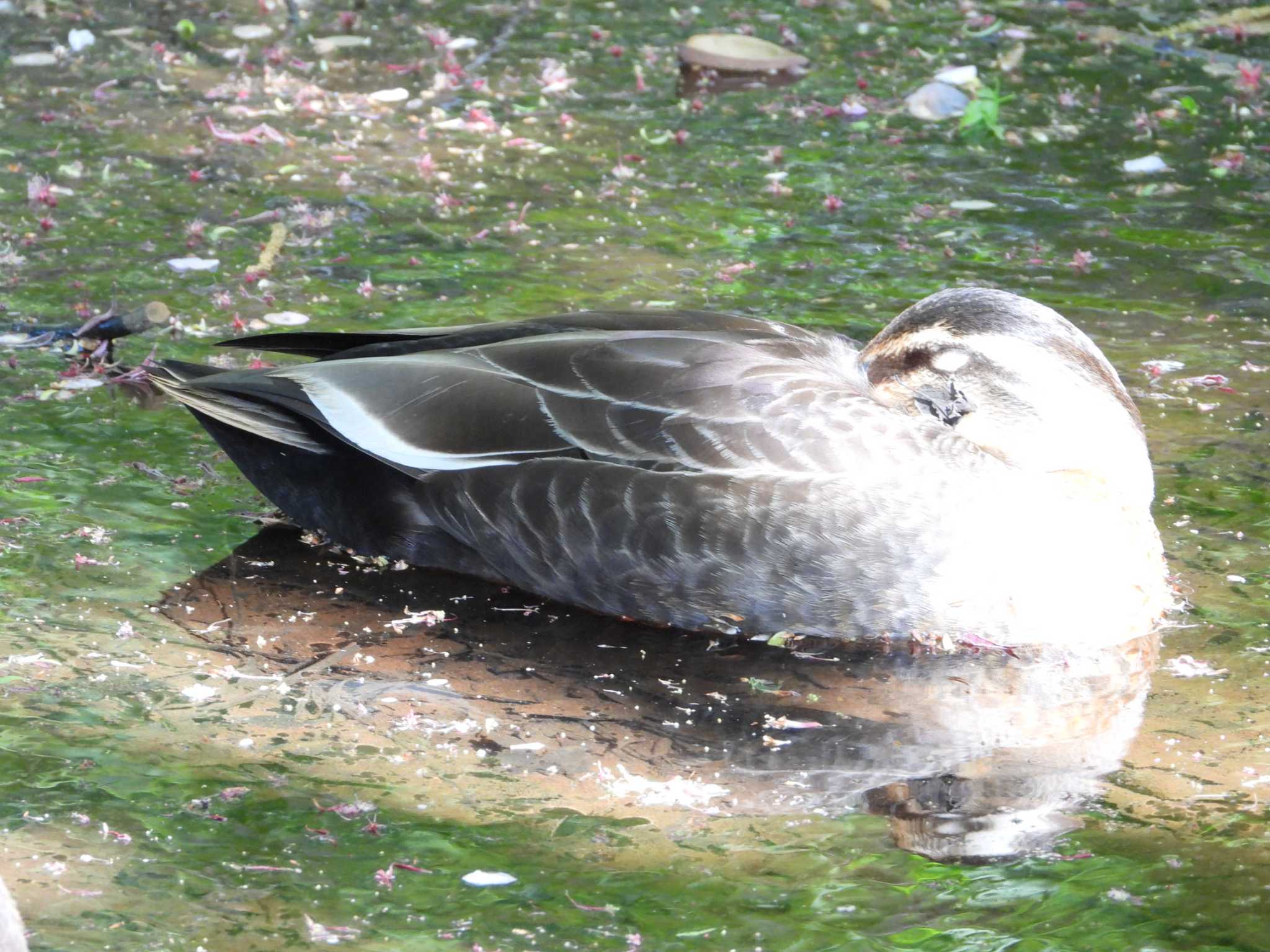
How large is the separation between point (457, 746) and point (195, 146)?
5.22 metres

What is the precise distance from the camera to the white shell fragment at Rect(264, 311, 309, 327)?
6773 mm

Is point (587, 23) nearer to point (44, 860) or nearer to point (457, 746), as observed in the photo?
point (457, 746)

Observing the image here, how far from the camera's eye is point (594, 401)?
5.07 metres

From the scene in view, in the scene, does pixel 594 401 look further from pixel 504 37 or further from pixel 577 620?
pixel 504 37

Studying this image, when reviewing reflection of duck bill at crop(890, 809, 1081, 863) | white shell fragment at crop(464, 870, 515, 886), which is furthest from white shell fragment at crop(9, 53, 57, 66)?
reflection of duck bill at crop(890, 809, 1081, 863)

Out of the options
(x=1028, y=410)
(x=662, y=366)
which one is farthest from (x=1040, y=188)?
(x=662, y=366)

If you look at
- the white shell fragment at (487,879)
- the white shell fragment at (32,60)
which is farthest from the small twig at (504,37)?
the white shell fragment at (487,879)

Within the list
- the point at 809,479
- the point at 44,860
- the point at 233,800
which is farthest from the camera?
the point at 809,479

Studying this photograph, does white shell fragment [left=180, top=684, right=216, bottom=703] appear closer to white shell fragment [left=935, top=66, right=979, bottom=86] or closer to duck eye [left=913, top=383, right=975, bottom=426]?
duck eye [left=913, top=383, right=975, bottom=426]

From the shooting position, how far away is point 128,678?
4.51 meters

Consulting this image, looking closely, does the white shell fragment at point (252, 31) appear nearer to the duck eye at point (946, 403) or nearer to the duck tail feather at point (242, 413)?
the duck tail feather at point (242, 413)

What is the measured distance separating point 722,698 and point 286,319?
2.96 m

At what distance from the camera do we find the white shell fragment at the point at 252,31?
1030 centimetres

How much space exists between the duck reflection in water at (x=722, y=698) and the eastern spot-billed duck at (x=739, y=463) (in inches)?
4.1
